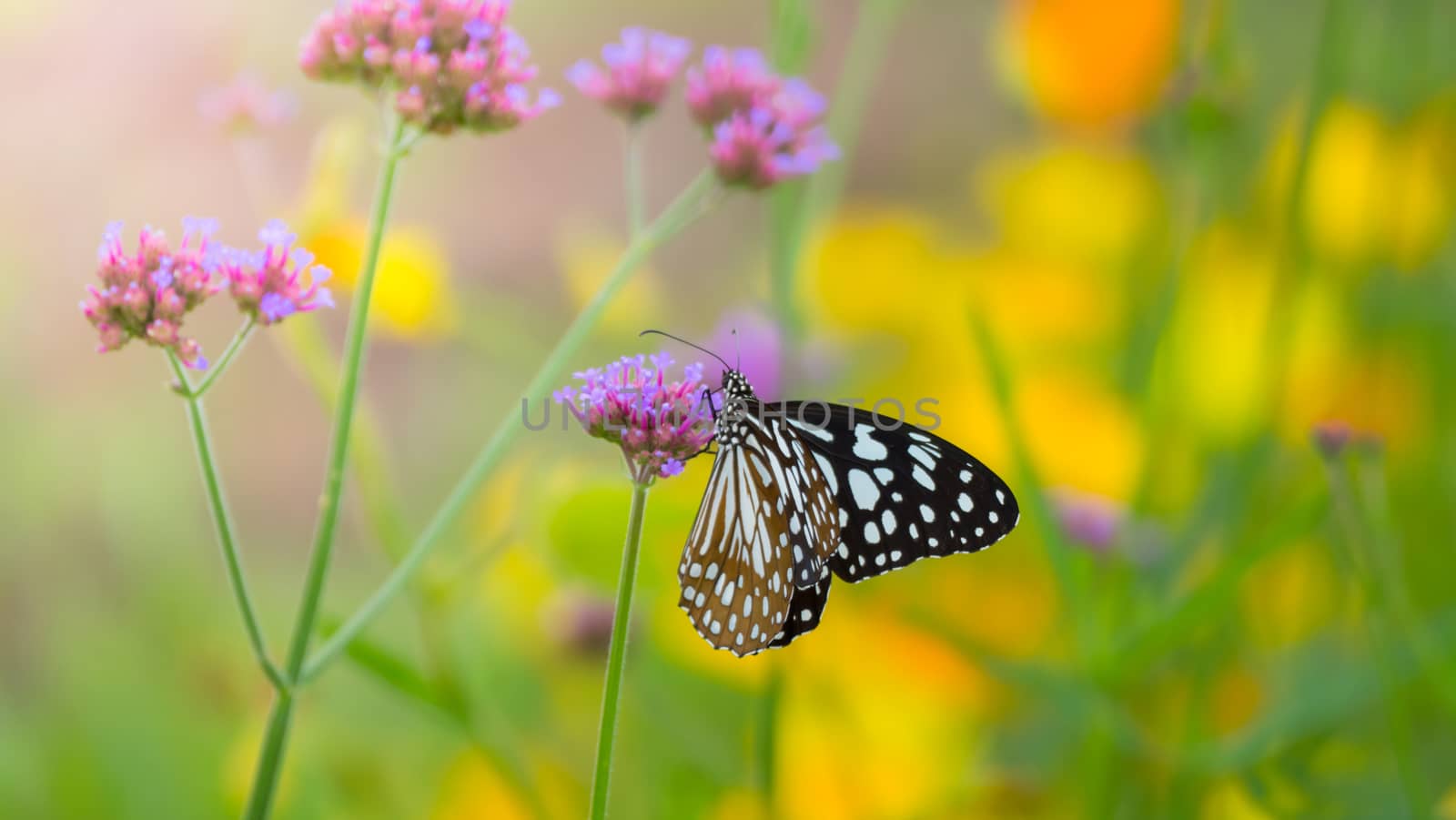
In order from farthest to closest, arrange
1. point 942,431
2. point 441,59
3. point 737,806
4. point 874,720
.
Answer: point 942,431 < point 874,720 < point 737,806 < point 441,59

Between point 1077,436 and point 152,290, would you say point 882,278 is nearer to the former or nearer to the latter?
point 1077,436

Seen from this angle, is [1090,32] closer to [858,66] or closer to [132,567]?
[858,66]

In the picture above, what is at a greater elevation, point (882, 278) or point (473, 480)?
point (473, 480)

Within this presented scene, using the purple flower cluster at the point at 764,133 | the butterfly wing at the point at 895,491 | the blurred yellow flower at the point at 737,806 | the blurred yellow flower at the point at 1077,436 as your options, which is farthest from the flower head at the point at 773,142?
the blurred yellow flower at the point at 1077,436

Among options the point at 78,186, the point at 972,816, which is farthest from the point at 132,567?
the point at 972,816

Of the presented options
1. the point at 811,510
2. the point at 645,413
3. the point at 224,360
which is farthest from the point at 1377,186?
the point at 224,360

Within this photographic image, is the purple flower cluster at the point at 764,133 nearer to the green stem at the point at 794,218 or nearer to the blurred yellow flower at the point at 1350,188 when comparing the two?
the green stem at the point at 794,218

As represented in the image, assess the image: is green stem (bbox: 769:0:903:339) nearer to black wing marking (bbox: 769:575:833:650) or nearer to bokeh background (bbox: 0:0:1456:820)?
bokeh background (bbox: 0:0:1456:820)
